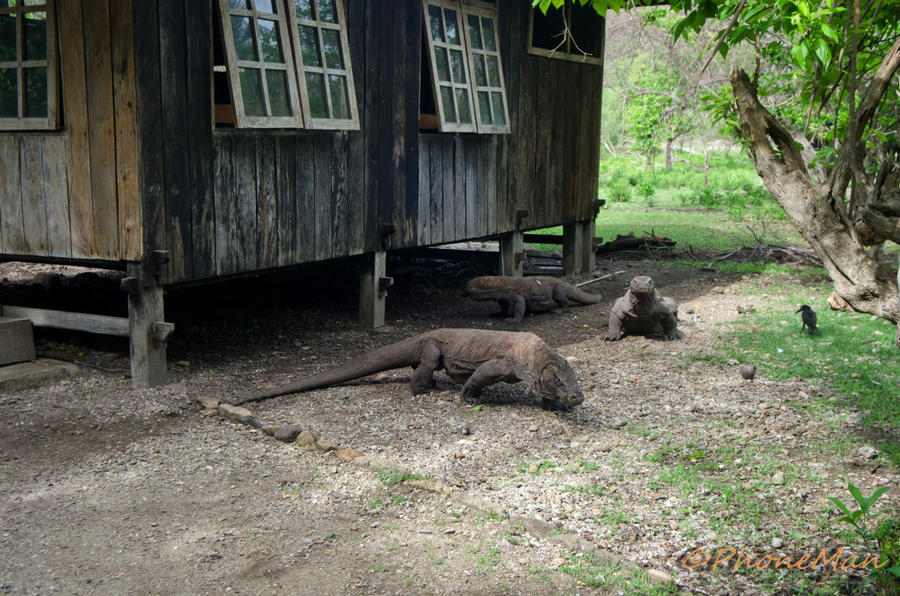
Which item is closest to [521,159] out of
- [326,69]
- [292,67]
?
[326,69]

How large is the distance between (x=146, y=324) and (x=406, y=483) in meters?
2.90

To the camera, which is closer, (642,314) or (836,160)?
(836,160)

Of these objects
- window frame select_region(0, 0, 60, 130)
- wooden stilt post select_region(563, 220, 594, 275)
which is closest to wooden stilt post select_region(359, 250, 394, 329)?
window frame select_region(0, 0, 60, 130)

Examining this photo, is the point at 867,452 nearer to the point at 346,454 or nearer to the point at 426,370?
the point at 426,370

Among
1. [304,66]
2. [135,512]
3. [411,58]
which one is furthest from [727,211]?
[135,512]

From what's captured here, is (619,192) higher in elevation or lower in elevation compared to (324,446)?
higher

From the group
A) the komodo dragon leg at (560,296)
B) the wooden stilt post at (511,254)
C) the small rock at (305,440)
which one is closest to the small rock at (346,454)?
the small rock at (305,440)

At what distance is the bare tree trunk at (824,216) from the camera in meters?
4.10

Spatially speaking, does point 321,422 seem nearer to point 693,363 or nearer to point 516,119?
point 693,363

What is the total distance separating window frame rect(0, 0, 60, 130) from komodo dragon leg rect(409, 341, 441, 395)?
3.48 meters

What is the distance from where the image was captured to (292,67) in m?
7.62

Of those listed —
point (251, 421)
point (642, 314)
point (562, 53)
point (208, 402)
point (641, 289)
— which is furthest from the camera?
point (562, 53)

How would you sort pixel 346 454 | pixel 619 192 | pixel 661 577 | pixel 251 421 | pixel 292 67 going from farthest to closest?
pixel 619 192 → pixel 292 67 → pixel 251 421 → pixel 346 454 → pixel 661 577

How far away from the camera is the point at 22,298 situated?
9688 mm
